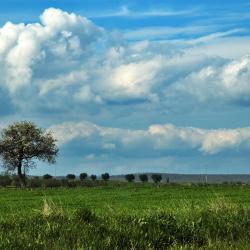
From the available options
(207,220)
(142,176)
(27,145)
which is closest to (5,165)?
(27,145)

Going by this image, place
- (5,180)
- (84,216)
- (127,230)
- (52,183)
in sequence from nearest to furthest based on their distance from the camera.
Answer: (127,230)
(84,216)
(52,183)
(5,180)

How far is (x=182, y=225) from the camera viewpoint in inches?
749

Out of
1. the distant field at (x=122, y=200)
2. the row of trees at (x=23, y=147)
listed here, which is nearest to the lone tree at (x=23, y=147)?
the row of trees at (x=23, y=147)

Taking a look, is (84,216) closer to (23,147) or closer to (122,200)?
(122,200)

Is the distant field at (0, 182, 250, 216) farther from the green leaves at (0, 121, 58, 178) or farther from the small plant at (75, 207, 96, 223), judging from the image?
the green leaves at (0, 121, 58, 178)

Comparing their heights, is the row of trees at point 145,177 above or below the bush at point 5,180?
above

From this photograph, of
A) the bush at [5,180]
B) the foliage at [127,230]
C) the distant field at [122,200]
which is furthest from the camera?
the bush at [5,180]

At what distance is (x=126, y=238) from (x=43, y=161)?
77160 mm

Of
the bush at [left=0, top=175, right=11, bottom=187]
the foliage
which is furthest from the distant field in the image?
the bush at [left=0, top=175, right=11, bottom=187]

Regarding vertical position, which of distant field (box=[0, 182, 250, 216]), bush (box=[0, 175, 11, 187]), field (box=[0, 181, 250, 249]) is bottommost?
field (box=[0, 181, 250, 249])

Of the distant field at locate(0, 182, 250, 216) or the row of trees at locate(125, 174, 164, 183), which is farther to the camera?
the row of trees at locate(125, 174, 164, 183)

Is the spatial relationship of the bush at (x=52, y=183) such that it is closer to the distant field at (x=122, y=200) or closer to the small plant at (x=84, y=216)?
the distant field at (x=122, y=200)

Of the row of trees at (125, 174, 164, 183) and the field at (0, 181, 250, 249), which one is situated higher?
the row of trees at (125, 174, 164, 183)

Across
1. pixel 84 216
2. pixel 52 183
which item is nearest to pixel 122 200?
pixel 84 216
